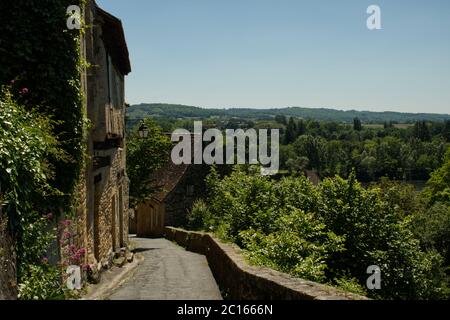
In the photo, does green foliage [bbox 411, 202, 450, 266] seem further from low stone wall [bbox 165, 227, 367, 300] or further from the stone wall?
low stone wall [bbox 165, 227, 367, 300]

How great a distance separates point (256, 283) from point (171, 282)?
14.3 feet

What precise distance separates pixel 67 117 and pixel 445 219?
29.6 meters

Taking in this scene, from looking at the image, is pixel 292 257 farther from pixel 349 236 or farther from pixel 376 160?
pixel 376 160

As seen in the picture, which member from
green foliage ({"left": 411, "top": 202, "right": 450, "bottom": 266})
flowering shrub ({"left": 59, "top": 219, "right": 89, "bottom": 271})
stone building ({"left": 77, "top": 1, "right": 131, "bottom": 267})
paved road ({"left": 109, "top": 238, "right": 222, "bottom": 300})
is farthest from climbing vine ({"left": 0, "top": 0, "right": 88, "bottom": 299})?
green foliage ({"left": 411, "top": 202, "right": 450, "bottom": 266})

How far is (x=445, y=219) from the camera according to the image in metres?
33.1

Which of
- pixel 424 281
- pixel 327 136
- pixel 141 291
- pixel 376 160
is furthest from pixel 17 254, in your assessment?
pixel 327 136

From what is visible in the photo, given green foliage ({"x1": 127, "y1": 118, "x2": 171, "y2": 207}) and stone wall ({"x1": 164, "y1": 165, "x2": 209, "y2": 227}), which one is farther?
stone wall ({"x1": 164, "y1": 165, "x2": 209, "y2": 227})

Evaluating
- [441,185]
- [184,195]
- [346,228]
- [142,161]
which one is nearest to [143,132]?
[142,161]

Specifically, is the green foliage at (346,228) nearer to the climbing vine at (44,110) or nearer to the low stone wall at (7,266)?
the climbing vine at (44,110)

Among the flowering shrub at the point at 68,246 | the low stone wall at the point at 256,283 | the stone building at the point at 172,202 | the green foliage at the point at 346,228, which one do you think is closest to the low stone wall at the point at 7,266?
the flowering shrub at the point at 68,246

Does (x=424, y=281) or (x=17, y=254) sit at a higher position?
(x=17, y=254)

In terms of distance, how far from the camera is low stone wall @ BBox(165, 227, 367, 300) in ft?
21.1

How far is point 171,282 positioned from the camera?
11.9m

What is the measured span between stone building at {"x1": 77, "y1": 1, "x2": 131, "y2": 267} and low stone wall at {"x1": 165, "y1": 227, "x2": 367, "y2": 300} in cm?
290
